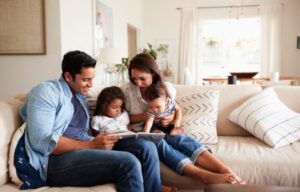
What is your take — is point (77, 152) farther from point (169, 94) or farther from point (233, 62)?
point (233, 62)

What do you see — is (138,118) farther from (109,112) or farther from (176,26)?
(176,26)

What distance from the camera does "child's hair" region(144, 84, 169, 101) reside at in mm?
2105

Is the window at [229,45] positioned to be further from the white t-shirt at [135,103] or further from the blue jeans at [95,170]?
Result: the blue jeans at [95,170]

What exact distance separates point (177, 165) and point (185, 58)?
5.59 metres

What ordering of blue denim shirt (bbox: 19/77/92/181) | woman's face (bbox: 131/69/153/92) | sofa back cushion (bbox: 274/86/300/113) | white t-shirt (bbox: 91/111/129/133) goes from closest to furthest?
blue denim shirt (bbox: 19/77/92/181) < white t-shirt (bbox: 91/111/129/133) < woman's face (bbox: 131/69/153/92) < sofa back cushion (bbox: 274/86/300/113)

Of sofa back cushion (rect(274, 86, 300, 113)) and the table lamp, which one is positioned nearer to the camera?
sofa back cushion (rect(274, 86, 300, 113))

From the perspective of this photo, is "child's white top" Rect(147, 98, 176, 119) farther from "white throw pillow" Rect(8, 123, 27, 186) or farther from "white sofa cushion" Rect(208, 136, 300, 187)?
"white throw pillow" Rect(8, 123, 27, 186)

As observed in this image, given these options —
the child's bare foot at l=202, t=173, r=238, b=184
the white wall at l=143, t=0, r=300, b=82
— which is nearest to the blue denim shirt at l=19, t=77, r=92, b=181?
the child's bare foot at l=202, t=173, r=238, b=184

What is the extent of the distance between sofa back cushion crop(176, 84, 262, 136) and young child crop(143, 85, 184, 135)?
37cm

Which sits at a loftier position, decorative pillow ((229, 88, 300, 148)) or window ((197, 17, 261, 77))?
window ((197, 17, 261, 77))

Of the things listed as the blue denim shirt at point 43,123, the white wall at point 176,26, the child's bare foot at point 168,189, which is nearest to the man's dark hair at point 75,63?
the blue denim shirt at point 43,123

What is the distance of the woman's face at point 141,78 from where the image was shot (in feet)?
6.98

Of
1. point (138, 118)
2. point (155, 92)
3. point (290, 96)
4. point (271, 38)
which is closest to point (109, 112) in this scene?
point (138, 118)

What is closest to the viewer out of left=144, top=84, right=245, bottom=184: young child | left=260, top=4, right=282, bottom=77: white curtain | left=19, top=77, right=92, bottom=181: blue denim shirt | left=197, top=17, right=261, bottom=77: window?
left=19, top=77, right=92, bottom=181: blue denim shirt
